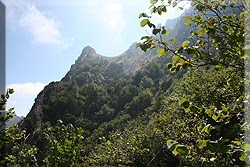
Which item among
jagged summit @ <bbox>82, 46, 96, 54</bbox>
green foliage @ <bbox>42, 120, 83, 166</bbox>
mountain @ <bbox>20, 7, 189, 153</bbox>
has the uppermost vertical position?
jagged summit @ <bbox>82, 46, 96, 54</bbox>

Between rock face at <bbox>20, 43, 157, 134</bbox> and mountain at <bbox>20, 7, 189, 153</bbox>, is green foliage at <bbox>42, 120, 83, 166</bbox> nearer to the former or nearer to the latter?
rock face at <bbox>20, 43, 157, 134</bbox>

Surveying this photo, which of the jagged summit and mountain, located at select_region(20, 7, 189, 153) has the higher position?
the jagged summit

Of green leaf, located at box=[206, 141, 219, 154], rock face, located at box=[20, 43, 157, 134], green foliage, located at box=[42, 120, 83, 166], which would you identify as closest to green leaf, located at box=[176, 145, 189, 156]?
green leaf, located at box=[206, 141, 219, 154]

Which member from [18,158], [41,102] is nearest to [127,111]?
[41,102]

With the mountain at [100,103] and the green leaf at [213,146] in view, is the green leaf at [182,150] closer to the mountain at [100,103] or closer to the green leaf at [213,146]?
the green leaf at [213,146]

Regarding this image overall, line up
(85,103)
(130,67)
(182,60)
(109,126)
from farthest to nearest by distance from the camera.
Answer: (130,67), (85,103), (109,126), (182,60)

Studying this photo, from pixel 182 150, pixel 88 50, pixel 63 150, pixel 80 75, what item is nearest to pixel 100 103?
pixel 80 75

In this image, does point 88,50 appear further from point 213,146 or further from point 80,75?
point 213,146

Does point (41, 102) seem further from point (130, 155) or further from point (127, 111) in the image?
point (130, 155)

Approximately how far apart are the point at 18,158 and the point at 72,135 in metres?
1.08

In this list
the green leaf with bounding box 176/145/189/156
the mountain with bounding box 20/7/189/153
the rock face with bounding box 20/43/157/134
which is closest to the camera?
the green leaf with bounding box 176/145/189/156

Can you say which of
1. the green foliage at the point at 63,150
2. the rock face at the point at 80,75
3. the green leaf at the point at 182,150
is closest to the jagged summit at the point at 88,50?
the rock face at the point at 80,75

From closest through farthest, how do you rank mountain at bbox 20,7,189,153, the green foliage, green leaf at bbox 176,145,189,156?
green leaf at bbox 176,145,189,156
the green foliage
mountain at bbox 20,7,189,153

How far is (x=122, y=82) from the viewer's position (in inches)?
3467
